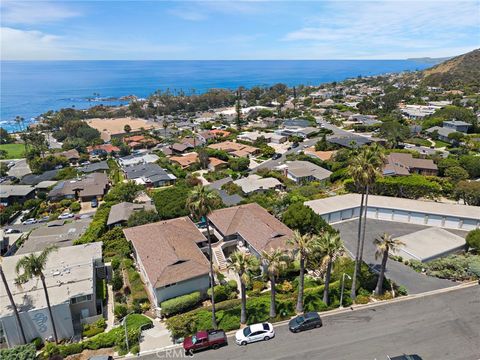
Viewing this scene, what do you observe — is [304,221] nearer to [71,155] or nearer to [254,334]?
[254,334]

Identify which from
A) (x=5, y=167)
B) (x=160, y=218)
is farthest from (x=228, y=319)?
(x=5, y=167)

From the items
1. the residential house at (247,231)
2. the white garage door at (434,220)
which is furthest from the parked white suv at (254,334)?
the white garage door at (434,220)

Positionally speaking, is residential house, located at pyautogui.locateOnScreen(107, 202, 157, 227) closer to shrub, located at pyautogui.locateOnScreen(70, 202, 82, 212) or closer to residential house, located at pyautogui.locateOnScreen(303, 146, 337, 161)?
shrub, located at pyautogui.locateOnScreen(70, 202, 82, 212)

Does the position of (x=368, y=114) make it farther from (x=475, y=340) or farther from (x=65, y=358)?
(x=65, y=358)

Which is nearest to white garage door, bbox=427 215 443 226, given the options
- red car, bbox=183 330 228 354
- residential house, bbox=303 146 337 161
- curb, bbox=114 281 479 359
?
curb, bbox=114 281 479 359

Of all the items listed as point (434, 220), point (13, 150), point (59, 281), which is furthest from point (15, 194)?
point (434, 220)

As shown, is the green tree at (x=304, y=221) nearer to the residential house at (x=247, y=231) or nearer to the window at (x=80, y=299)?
the residential house at (x=247, y=231)
